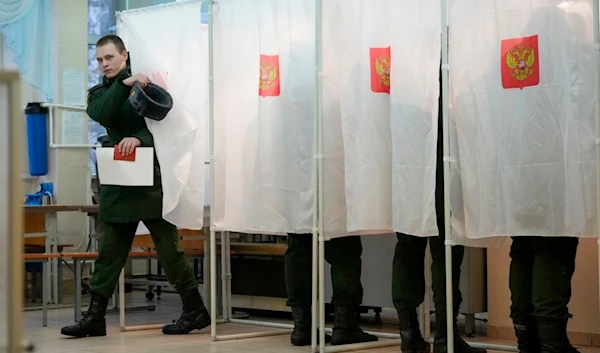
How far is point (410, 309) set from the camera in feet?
13.5

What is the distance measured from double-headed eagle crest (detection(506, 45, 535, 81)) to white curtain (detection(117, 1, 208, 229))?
2013 millimetres

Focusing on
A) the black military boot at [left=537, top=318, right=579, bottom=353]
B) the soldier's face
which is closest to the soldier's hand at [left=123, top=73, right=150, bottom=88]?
the soldier's face

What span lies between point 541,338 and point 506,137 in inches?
30.4

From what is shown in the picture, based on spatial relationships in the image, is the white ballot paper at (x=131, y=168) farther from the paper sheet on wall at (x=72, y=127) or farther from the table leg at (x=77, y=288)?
the paper sheet on wall at (x=72, y=127)

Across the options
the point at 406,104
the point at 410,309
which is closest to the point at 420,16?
the point at 406,104

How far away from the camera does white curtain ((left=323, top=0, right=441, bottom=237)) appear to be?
154 inches

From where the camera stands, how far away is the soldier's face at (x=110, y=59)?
5066 mm

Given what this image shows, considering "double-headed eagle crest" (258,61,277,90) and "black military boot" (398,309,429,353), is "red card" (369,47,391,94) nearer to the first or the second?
"double-headed eagle crest" (258,61,277,90)

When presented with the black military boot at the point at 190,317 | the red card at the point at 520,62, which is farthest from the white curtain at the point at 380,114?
the black military boot at the point at 190,317

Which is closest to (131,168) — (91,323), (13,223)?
(91,323)

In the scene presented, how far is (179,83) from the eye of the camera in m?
5.23

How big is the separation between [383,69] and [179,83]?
1.51 meters

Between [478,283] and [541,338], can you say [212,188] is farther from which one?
[541,338]

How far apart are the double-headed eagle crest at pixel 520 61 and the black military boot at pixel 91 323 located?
2591 millimetres
